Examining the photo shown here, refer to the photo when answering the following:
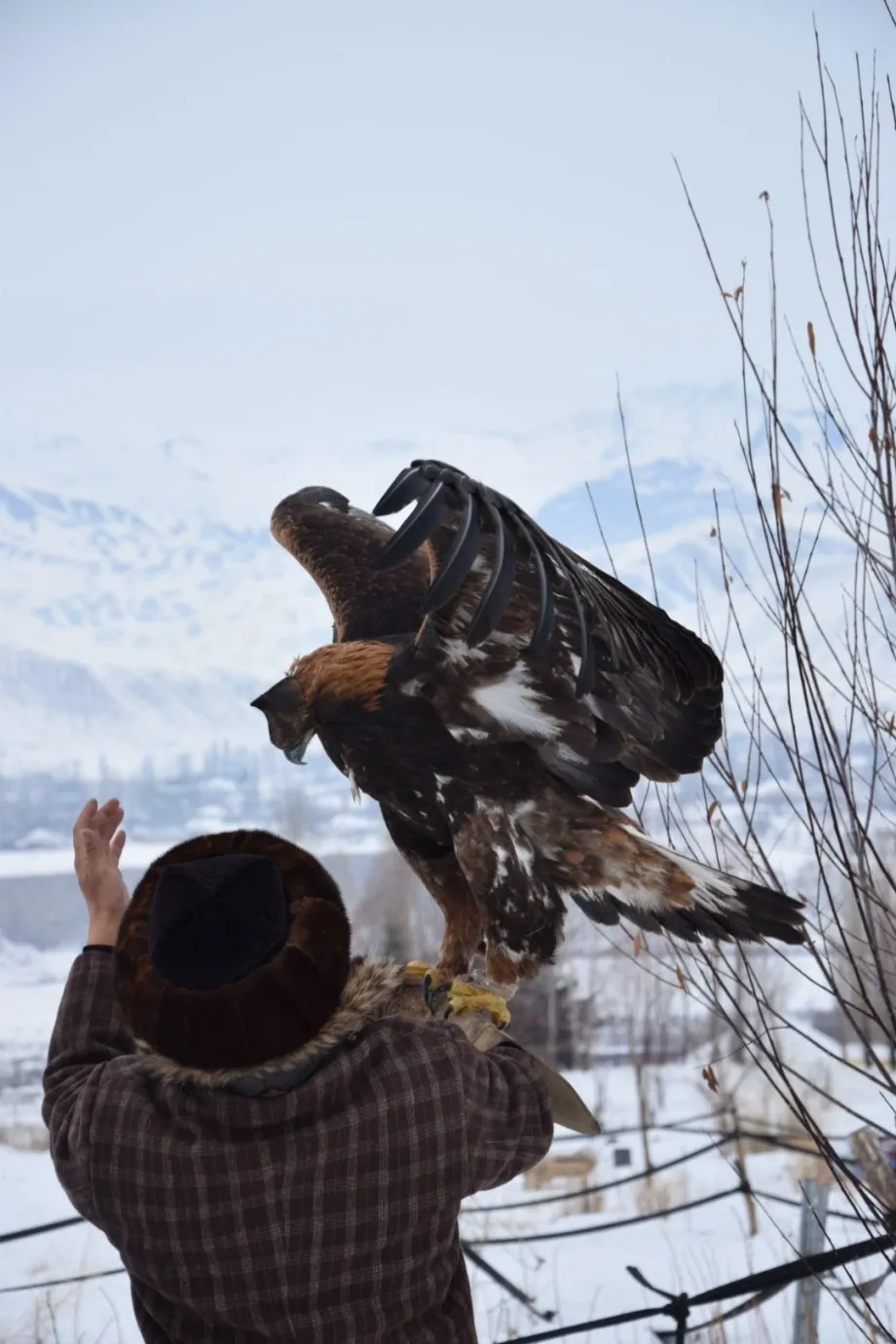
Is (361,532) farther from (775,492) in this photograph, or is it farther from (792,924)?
(792,924)

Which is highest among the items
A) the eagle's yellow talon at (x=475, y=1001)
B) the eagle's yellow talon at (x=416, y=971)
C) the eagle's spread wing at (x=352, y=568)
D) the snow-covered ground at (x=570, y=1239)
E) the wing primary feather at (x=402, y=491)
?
the eagle's spread wing at (x=352, y=568)

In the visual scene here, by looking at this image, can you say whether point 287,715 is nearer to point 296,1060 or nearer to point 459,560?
point 459,560

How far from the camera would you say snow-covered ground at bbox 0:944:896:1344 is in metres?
3.92

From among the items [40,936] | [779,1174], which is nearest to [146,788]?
[40,936]

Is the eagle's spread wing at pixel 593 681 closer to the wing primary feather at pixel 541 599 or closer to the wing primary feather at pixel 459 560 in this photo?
the wing primary feather at pixel 541 599

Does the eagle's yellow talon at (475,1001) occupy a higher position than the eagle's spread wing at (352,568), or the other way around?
the eagle's spread wing at (352,568)

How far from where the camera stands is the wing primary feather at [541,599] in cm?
146

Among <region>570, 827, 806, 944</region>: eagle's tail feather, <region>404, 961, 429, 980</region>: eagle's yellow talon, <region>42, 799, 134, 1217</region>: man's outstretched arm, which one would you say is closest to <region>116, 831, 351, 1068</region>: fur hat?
<region>42, 799, 134, 1217</region>: man's outstretched arm

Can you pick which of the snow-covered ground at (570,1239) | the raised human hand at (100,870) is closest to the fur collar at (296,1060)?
the raised human hand at (100,870)

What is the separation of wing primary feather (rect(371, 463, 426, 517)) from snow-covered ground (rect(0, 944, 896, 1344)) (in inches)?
105

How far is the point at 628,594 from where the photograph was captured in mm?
1864

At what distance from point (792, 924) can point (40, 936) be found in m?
4.94

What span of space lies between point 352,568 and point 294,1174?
1284mm

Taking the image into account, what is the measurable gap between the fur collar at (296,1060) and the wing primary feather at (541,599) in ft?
1.71
